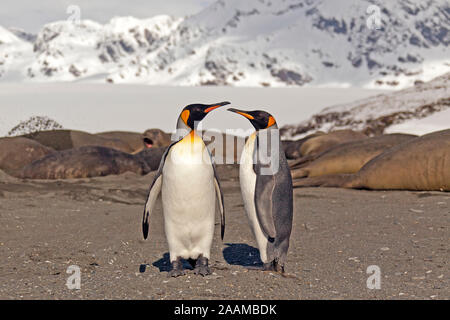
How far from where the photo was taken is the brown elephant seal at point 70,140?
38.7ft

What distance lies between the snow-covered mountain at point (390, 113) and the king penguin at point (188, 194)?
9.31 m

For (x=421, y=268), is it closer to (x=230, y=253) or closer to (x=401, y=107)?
(x=230, y=253)

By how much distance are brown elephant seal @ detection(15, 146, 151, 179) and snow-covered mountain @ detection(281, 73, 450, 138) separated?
6.36m

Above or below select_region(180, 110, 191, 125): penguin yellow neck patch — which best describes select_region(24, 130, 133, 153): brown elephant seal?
above

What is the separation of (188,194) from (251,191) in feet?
1.31

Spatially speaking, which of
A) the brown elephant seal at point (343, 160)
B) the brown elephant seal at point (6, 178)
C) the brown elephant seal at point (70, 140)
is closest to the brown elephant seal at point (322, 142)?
the brown elephant seal at point (343, 160)

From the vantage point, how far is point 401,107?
14609 millimetres

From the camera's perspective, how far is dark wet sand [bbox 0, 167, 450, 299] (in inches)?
126

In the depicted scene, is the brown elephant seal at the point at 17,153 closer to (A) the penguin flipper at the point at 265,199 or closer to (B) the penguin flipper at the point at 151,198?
(B) the penguin flipper at the point at 151,198

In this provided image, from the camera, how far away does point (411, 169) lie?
23.0 feet

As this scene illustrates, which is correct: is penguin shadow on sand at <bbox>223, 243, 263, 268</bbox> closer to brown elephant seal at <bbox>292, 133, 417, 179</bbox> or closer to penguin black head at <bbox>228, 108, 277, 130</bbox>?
penguin black head at <bbox>228, 108, 277, 130</bbox>

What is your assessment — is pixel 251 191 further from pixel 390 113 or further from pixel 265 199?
pixel 390 113

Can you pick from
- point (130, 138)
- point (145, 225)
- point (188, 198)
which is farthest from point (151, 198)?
point (130, 138)

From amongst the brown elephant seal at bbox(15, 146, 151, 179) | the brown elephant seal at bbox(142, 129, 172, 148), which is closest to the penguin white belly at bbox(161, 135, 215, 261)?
the brown elephant seal at bbox(15, 146, 151, 179)
